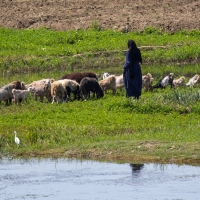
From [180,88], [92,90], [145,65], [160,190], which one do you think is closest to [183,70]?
[145,65]

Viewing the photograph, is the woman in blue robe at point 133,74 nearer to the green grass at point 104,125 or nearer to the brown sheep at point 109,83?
the green grass at point 104,125

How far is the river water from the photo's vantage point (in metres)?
12.9

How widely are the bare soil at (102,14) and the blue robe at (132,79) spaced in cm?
1477

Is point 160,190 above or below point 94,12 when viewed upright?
below

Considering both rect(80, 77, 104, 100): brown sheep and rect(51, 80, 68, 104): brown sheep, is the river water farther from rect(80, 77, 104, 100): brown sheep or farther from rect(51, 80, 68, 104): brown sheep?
rect(80, 77, 104, 100): brown sheep

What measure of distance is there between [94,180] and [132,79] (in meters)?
7.19

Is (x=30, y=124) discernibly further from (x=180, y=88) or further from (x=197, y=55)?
(x=197, y=55)

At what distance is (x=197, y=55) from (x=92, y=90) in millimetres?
9717

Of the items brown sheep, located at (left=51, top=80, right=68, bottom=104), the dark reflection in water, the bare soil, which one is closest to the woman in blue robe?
brown sheep, located at (left=51, top=80, right=68, bottom=104)

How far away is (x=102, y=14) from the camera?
125 feet

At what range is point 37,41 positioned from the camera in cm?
3322

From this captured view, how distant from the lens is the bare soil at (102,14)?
36406 mm

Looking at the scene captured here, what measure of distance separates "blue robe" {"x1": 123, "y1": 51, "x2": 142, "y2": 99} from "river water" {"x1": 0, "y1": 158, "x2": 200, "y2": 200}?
18.4ft

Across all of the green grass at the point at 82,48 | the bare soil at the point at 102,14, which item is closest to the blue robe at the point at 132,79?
the green grass at the point at 82,48
